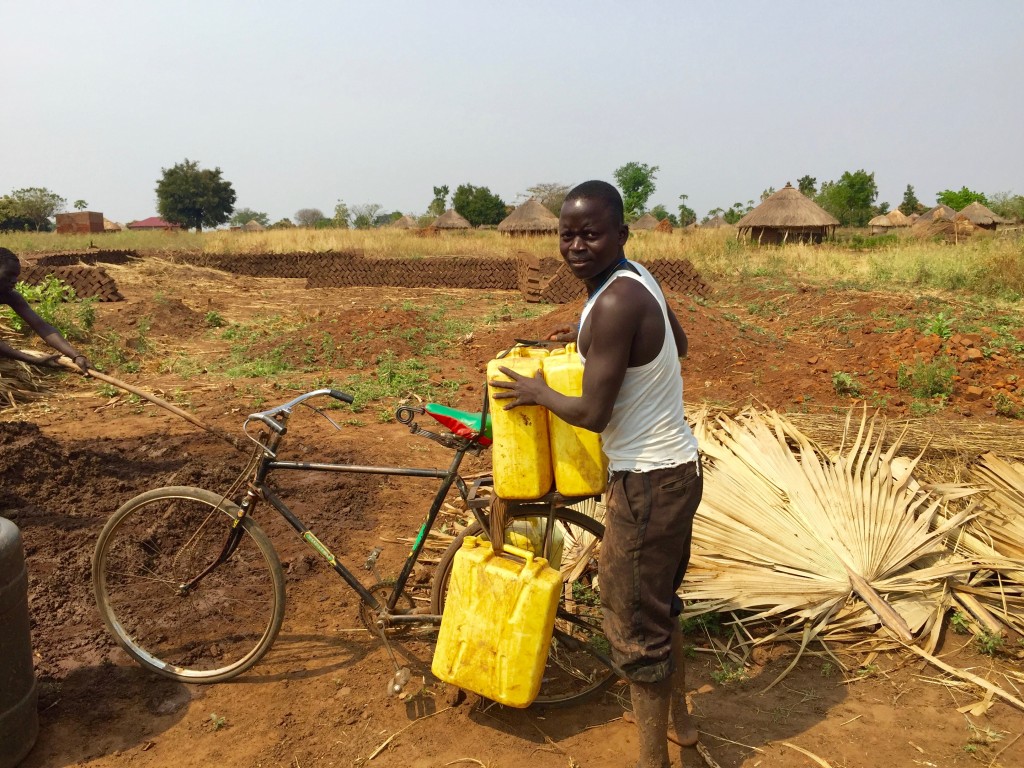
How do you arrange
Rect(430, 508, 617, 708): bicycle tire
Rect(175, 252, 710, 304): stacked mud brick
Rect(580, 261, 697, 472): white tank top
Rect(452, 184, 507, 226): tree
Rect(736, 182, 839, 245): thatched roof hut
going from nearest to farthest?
Rect(580, 261, 697, 472): white tank top < Rect(430, 508, 617, 708): bicycle tire < Rect(175, 252, 710, 304): stacked mud brick < Rect(736, 182, 839, 245): thatched roof hut < Rect(452, 184, 507, 226): tree

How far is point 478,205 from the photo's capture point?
54.9 meters

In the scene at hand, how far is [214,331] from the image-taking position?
12.7 meters

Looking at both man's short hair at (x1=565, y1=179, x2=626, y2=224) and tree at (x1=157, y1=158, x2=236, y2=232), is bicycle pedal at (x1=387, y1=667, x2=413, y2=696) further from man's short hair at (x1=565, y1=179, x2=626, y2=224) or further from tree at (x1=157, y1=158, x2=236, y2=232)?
tree at (x1=157, y1=158, x2=236, y2=232)

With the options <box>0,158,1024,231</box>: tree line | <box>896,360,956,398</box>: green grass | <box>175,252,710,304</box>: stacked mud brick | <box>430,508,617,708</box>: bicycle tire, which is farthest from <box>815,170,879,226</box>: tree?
<box>430,508,617,708</box>: bicycle tire

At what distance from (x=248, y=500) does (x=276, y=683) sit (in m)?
0.85

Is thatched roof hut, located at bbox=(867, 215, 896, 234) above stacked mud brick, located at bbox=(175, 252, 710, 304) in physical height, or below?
above

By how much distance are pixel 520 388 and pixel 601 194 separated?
64 centimetres

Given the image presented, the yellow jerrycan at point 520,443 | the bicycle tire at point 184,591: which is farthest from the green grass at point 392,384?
the yellow jerrycan at point 520,443

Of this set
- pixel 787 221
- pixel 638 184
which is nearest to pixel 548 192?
pixel 638 184

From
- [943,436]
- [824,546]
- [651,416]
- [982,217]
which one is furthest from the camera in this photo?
[982,217]

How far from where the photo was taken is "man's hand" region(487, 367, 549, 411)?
7.13 feet

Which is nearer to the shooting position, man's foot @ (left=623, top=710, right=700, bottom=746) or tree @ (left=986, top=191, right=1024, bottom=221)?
man's foot @ (left=623, top=710, right=700, bottom=746)

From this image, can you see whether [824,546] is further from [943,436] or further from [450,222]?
[450,222]

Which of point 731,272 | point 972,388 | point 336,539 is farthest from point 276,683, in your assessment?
point 731,272
